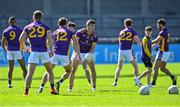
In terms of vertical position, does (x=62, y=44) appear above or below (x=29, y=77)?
above

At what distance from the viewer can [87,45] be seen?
24.4 metres

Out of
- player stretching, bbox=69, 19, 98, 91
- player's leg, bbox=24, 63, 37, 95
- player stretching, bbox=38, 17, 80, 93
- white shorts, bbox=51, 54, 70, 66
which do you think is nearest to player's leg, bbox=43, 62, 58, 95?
player's leg, bbox=24, 63, 37, 95

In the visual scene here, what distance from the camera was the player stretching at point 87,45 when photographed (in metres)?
23.7

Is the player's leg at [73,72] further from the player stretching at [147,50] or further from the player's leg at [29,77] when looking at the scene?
the player stretching at [147,50]

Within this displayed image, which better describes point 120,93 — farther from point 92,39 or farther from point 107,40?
point 107,40

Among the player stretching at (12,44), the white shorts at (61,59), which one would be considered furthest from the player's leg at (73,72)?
the player stretching at (12,44)

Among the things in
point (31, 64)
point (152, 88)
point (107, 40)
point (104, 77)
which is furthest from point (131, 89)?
point (107, 40)

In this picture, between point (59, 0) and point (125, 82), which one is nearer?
point (125, 82)

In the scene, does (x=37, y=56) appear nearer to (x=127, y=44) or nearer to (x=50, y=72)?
(x=50, y=72)

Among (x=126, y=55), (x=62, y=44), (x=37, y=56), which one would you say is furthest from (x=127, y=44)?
(x=37, y=56)

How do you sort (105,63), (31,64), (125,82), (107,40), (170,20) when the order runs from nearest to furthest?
1. (31,64)
2. (125,82)
3. (105,63)
4. (107,40)
5. (170,20)

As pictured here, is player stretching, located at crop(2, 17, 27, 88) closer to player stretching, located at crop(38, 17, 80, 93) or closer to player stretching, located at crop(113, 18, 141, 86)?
player stretching, located at crop(113, 18, 141, 86)

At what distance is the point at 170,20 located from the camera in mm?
56812

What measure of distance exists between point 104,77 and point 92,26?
365 inches
